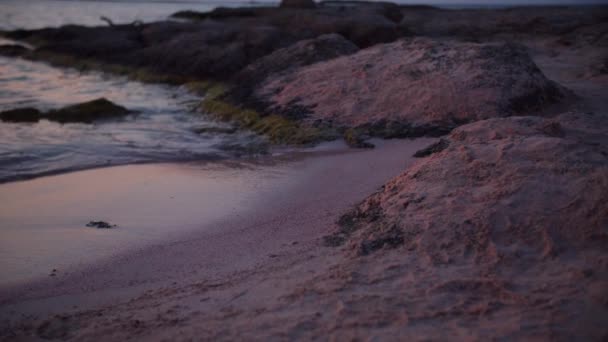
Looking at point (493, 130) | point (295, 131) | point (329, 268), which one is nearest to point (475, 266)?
point (329, 268)

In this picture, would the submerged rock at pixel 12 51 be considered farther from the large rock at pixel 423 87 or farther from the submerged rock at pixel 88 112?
the large rock at pixel 423 87

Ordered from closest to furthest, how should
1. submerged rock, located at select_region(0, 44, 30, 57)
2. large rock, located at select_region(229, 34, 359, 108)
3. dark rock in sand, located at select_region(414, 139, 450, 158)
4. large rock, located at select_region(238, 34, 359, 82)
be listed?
dark rock in sand, located at select_region(414, 139, 450, 158), large rock, located at select_region(229, 34, 359, 108), large rock, located at select_region(238, 34, 359, 82), submerged rock, located at select_region(0, 44, 30, 57)

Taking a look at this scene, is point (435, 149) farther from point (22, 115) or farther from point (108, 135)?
point (22, 115)

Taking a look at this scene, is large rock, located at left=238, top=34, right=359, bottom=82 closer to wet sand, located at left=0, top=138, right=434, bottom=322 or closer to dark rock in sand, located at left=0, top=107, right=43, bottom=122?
dark rock in sand, located at left=0, top=107, right=43, bottom=122

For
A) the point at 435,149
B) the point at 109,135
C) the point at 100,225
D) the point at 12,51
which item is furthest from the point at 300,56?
the point at 12,51

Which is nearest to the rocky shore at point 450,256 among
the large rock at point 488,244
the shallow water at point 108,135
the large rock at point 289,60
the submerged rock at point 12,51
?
the large rock at point 488,244

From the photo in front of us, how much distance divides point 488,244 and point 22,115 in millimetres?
8863

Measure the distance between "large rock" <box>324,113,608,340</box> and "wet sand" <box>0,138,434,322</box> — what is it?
1.94 ft

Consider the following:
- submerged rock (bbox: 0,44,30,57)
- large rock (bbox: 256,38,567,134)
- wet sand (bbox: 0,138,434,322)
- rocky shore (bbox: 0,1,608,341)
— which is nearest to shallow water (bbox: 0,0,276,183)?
wet sand (bbox: 0,138,434,322)

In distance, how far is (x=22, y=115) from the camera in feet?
31.1

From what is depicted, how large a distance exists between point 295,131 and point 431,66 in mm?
2252

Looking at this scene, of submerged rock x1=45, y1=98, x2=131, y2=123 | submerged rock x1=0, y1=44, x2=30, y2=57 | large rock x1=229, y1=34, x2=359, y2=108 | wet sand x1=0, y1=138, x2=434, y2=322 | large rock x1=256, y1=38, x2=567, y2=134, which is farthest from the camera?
submerged rock x1=0, y1=44, x2=30, y2=57

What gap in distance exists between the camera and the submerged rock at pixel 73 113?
30.7 ft

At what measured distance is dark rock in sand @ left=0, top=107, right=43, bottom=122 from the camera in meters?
9.28
